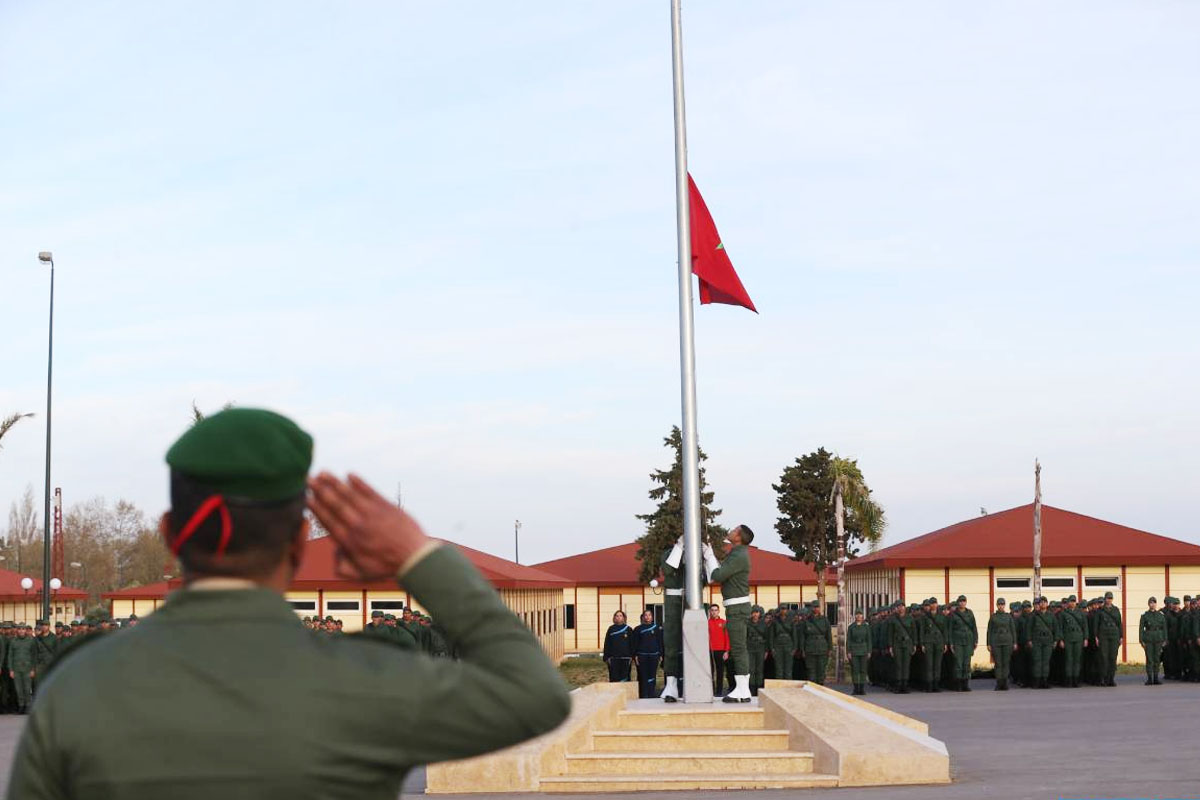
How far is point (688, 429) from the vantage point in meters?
17.0

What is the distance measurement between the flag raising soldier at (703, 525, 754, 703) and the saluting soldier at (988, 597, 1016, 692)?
48.3 ft

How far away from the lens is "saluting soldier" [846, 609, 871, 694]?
30.5m

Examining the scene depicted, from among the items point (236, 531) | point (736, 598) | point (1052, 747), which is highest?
point (236, 531)

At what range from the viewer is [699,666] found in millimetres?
16500

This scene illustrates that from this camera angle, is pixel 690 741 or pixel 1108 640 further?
pixel 1108 640

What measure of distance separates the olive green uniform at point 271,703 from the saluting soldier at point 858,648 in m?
28.9

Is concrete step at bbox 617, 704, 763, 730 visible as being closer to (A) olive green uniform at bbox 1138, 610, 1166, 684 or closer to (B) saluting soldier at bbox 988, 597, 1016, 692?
(B) saluting soldier at bbox 988, 597, 1016, 692

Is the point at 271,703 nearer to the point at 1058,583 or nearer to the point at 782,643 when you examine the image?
the point at 782,643

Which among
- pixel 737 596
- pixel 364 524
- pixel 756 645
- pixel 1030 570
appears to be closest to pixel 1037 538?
pixel 1030 570

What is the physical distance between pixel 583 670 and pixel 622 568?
A: 21.0m

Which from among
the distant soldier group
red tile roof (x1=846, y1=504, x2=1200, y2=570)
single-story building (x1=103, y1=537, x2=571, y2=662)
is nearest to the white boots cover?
the distant soldier group

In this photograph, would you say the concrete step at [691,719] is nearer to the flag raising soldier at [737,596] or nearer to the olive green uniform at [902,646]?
the flag raising soldier at [737,596]

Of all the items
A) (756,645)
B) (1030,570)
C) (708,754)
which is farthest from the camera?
(1030,570)

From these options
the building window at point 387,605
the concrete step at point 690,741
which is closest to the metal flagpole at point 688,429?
the concrete step at point 690,741
